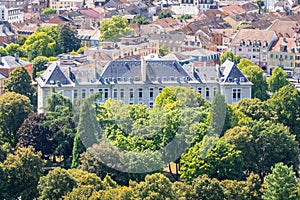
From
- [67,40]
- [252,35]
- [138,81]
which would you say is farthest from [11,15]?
[138,81]

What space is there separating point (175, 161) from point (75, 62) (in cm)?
1517

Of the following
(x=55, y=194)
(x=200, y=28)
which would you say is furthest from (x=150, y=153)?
(x=200, y=28)

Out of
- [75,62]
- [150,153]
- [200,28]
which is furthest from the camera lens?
[200,28]

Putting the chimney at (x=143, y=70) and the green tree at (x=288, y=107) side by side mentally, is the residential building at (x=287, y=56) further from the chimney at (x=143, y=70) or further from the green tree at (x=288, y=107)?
the green tree at (x=288, y=107)

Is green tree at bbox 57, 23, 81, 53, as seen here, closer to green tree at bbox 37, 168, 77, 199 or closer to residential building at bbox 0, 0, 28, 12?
residential building at bbox 0, 0, 28, 12

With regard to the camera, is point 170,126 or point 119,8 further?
point 119,8

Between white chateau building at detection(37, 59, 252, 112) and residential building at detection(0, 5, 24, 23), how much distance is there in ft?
121

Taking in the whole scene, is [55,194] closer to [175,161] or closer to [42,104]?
[175,161]

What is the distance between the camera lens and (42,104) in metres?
45.5

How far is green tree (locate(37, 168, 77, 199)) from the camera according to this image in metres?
32.6

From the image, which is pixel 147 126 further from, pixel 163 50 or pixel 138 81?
pixel 163 50

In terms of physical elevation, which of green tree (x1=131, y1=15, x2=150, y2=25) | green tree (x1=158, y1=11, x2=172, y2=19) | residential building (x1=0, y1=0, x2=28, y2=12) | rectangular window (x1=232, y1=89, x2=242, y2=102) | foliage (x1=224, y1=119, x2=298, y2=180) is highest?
residential building (x1=0, y1=0, x2=28, y2=12)

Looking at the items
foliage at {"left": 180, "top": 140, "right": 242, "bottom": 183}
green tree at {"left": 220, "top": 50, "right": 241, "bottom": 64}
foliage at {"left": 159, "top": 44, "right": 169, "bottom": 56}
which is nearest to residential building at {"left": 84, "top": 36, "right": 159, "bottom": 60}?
foliage at {"left": 159, "top": 44, "right": 169, "bottom": 56}

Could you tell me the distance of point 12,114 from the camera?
41750mm
